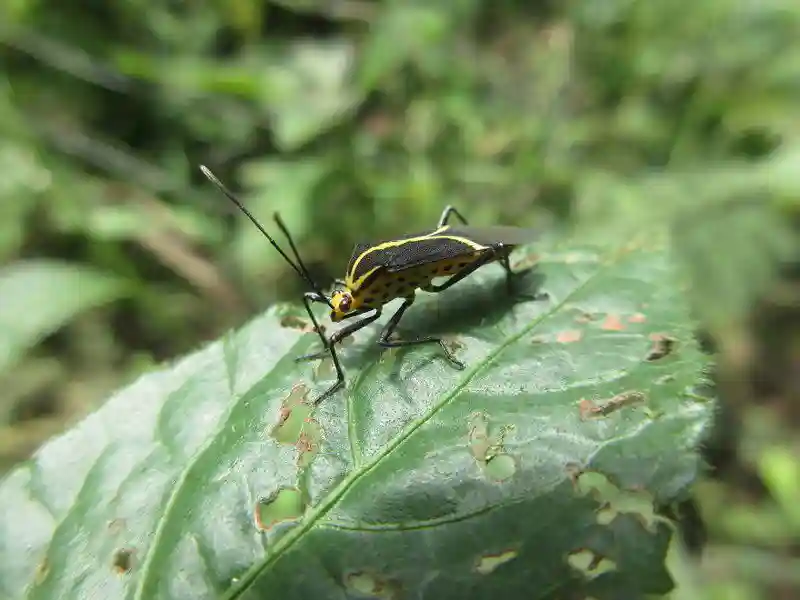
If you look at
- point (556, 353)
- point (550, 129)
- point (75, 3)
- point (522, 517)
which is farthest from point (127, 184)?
point (522, 517)

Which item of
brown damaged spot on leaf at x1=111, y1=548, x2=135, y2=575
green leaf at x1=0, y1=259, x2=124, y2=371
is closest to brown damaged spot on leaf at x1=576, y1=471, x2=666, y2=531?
brown damaged spot on leaf at x1=111, y1=548, x2=135, y2=575

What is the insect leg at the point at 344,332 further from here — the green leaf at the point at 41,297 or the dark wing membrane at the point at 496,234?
the green leaf at the point at 41,297

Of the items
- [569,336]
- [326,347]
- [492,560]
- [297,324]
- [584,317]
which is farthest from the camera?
[297,324]

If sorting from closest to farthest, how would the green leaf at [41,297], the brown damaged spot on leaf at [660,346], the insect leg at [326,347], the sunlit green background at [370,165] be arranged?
the brown damaged spot on leaf at [660,346], the insect leg at [326,347], the green leaf at [41,297], the sunlit green background at [370,165]

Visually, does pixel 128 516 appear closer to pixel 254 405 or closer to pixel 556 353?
pixel 254 405

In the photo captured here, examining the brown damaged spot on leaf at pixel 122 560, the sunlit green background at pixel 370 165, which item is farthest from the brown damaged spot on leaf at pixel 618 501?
the sunlit green background at pixel 370 165

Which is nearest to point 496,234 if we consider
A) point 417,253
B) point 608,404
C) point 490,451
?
point 417,253

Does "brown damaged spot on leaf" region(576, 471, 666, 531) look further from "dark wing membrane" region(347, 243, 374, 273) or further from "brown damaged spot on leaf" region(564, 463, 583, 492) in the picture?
"dark wing membrane" region(347, 243, 374, 273)

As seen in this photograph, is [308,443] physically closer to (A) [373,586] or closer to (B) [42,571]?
(A) [373,586]
